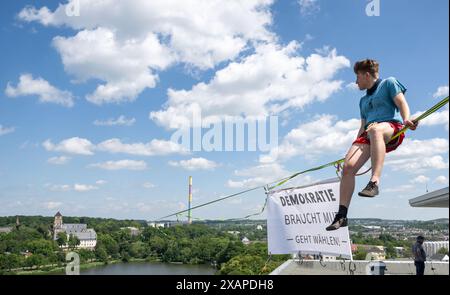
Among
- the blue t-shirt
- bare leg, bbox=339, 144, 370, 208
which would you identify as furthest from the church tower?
the blue t-shirt

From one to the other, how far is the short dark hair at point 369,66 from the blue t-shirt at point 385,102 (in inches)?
4.0

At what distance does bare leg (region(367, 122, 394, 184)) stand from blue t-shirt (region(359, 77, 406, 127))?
0.12 meters

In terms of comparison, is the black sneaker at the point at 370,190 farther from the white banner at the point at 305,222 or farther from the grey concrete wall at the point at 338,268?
the grey concrete wall at the point at 338,268

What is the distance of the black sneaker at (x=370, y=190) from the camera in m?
2.69

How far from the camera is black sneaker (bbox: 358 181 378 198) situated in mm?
2688

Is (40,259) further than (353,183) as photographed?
Yes

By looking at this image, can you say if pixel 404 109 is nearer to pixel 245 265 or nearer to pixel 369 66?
pixel 369 66

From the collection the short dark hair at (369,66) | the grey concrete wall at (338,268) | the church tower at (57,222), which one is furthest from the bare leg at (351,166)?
the church tower at (57,222)

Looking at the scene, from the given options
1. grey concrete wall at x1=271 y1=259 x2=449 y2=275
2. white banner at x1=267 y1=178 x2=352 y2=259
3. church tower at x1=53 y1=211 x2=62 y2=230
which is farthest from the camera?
church tower at x1=53 y1=211 x2=62 y2=230

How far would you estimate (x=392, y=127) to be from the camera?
2824 millimetres

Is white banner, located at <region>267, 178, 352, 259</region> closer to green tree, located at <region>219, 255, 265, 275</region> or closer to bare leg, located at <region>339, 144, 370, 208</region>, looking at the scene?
bare leg, located at <region>339, 144, 370, 208</region>

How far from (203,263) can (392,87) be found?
106554mm
